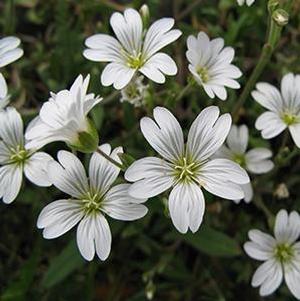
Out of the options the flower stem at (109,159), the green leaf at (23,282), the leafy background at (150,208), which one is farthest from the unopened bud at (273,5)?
the green leaf at (23,282)

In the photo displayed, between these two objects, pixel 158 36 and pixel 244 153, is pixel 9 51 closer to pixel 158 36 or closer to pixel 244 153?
pixel 158 36

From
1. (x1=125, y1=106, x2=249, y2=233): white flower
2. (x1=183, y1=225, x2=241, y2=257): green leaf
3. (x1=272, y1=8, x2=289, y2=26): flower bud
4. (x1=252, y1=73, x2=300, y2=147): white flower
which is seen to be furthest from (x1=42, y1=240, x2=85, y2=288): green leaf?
(x1=272, y1=8, x2=289, y2=26): flower bud

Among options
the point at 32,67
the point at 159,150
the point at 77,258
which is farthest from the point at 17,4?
the point at 159,150

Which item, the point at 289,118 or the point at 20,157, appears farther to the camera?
→ the point at 289,118

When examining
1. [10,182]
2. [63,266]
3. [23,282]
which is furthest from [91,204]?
[23,282]

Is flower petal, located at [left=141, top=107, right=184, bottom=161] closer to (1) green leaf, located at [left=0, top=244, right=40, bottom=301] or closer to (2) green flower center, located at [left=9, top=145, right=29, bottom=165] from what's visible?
(2) green flower center, located at [left=9, top=145, right=29, bottom=165]

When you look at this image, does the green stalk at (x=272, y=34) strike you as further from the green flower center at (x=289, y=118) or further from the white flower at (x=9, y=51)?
the white flower at (x=9, y=51)
